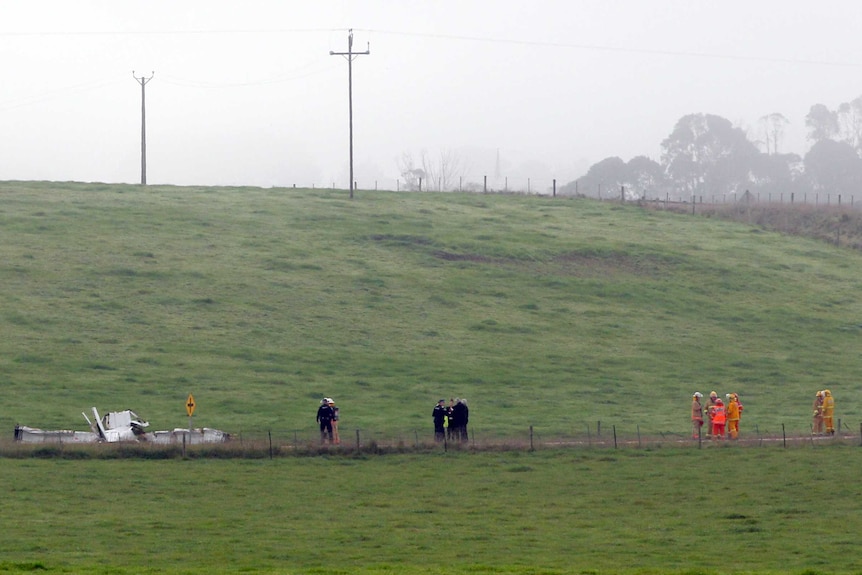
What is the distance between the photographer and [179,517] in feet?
92.2

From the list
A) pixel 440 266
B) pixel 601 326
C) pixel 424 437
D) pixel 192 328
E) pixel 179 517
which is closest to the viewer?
pixel 179 517

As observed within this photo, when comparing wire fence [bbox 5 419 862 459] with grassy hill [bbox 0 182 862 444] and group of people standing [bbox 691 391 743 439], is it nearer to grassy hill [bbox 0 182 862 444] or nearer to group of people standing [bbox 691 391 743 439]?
group of people standing [bbox 691 391 743 439]

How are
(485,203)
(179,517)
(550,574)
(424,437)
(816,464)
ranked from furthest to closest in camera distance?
(485,203) < (424,437) < (816,464) < (179,517) < (550,574)

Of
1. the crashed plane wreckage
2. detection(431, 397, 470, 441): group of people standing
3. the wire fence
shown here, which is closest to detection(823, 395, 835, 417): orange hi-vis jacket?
the wire fence

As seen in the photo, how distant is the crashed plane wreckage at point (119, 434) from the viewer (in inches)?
1489

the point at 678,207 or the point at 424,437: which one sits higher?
the point at 678,207

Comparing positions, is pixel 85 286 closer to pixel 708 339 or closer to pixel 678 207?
pixel 708 339

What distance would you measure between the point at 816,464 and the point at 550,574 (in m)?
16.6

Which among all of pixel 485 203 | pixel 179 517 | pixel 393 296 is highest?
pixel 485 203

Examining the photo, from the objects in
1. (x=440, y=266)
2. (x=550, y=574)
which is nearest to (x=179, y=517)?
(x=550, y=574)

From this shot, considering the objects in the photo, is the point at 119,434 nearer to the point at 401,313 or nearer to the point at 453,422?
the point at 453,422

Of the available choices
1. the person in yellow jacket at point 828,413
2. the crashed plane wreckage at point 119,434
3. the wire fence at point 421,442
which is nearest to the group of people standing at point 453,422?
the wire fence at point 421,442

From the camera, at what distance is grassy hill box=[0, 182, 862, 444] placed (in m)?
47.8

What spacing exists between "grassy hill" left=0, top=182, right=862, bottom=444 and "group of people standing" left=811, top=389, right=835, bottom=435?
192 cm
